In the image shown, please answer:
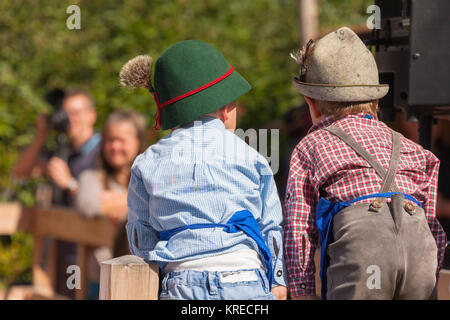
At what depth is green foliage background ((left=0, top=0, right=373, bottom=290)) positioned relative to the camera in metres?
7.77

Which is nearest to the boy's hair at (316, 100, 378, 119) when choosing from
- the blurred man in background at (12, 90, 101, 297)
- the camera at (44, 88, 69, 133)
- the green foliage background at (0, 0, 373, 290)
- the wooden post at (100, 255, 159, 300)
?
the wooden post at (100, 255, 159, 300)

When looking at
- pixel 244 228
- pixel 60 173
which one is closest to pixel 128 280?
pixel 244 228

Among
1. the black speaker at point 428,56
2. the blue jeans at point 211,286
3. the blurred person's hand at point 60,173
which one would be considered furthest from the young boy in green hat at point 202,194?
the blurred person's hand at point 60,173

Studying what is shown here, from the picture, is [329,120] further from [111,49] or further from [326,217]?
[111,49]

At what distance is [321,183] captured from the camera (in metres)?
2.40

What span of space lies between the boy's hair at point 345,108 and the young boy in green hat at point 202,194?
0.31 m

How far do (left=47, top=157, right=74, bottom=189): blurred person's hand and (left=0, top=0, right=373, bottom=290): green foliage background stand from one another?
2.40 m

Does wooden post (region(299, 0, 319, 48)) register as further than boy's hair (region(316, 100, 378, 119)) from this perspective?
Yes

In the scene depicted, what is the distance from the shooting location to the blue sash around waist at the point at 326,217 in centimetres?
235

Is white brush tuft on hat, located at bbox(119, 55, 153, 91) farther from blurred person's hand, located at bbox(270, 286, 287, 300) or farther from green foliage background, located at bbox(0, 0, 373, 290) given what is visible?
green foliage background, located at bbox(0, 0, 373, 290)

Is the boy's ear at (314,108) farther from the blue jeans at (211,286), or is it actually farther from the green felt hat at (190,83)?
the blue jeans at (211,286)

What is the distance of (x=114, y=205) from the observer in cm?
461

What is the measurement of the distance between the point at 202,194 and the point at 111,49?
6414 millimetres
